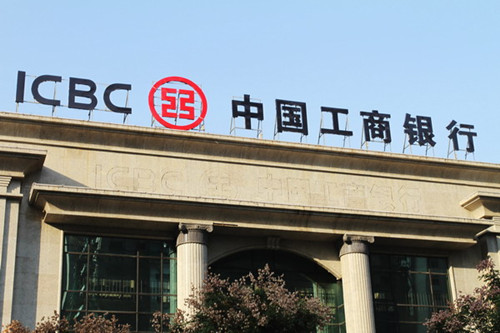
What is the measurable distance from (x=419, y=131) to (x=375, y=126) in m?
2.13

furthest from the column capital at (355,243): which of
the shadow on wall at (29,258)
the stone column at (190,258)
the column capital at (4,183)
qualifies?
the column capital at (4,183)

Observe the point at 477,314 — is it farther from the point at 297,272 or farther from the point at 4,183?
the point at 4,183

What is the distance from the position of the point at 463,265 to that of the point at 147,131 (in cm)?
1376

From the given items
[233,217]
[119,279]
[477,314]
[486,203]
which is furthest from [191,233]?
[486,203]

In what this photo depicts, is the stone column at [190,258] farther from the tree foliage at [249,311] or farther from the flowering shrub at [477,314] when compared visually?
the flowering shrub at [477,314]

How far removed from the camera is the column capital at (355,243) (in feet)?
108

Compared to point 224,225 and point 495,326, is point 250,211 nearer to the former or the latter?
point 224,225

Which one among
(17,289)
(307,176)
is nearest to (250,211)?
(307,176)

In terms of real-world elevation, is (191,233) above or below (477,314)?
above

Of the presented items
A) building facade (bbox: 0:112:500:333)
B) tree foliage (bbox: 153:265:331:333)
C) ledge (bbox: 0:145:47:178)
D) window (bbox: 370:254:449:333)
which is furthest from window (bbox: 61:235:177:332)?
window (bbox: 370:254:449:333)

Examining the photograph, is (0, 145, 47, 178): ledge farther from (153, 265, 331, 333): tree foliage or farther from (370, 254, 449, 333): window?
(370, 254, 449, 333): window

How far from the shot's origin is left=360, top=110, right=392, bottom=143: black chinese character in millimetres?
37100

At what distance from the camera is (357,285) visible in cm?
3234

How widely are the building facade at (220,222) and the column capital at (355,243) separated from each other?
0.05 metres
